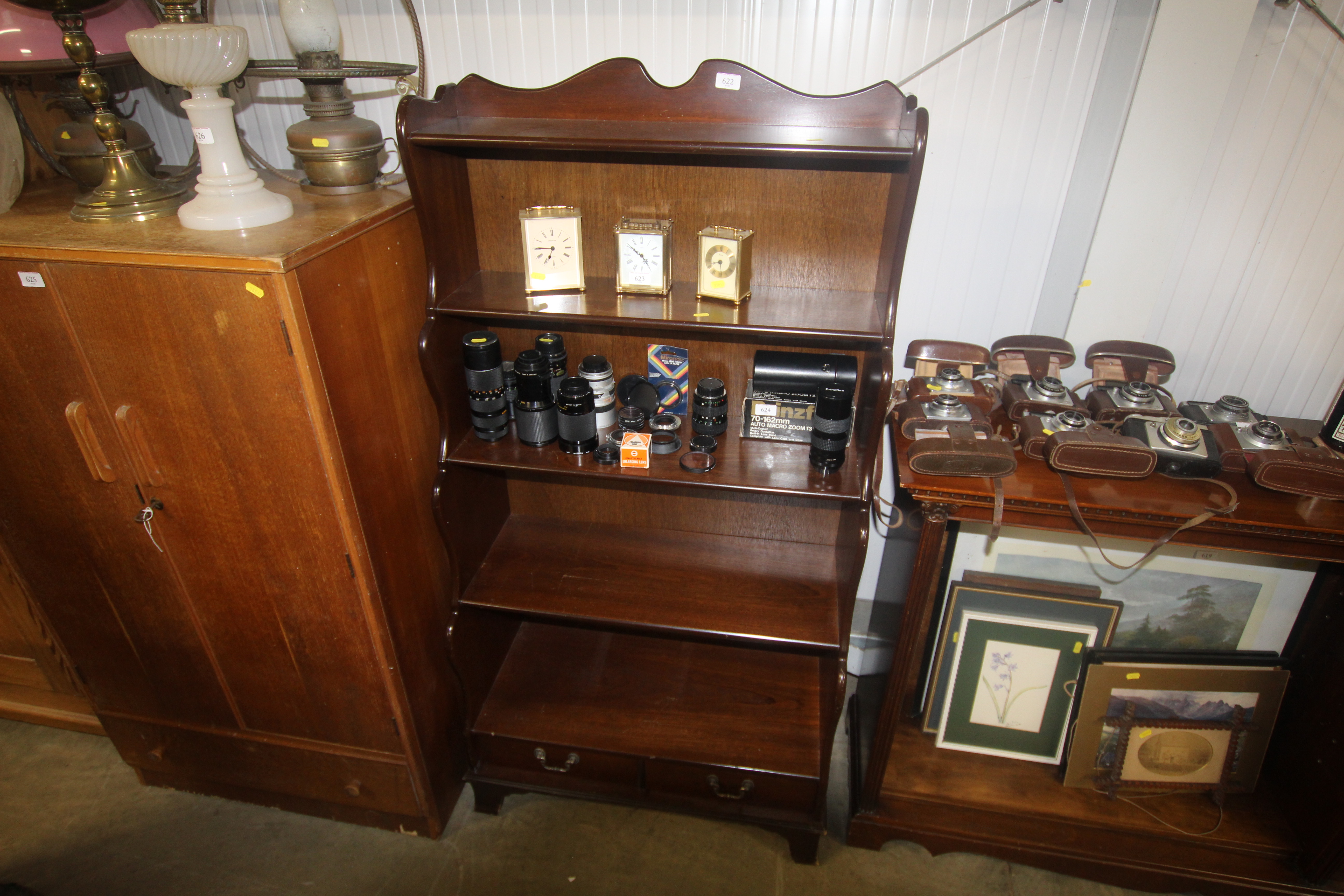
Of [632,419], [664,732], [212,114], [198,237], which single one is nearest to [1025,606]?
[664,732]

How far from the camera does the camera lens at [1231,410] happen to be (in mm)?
1615

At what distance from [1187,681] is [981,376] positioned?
911 mm

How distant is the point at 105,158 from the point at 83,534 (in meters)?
0.82

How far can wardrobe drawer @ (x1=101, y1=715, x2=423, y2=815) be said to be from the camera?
1.87 meters

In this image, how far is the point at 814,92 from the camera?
5.33ft

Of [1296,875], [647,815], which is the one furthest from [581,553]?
[1296,875]

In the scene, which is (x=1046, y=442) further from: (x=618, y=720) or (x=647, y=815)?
(x=647, y=815)

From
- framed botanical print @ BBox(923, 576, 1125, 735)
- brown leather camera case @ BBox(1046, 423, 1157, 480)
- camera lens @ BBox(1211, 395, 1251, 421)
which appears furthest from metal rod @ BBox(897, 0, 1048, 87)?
framed botanical print @ BBox(923, 576, 1125, 735)

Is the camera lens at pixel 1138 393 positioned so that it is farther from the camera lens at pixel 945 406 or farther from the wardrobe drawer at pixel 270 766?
the wardrobe drawer at pixel 270 766

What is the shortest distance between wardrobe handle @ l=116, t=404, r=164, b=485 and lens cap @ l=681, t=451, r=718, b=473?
109 centimetres

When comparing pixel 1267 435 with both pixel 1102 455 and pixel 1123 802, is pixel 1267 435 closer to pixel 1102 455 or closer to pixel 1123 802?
pixel 1102 455

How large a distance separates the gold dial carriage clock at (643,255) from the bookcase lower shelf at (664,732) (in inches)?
42.9

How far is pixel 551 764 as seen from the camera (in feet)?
6.33

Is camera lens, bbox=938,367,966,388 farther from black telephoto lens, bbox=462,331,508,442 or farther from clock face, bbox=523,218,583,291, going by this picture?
black telephoto lens, bbox=462,331,508,442
